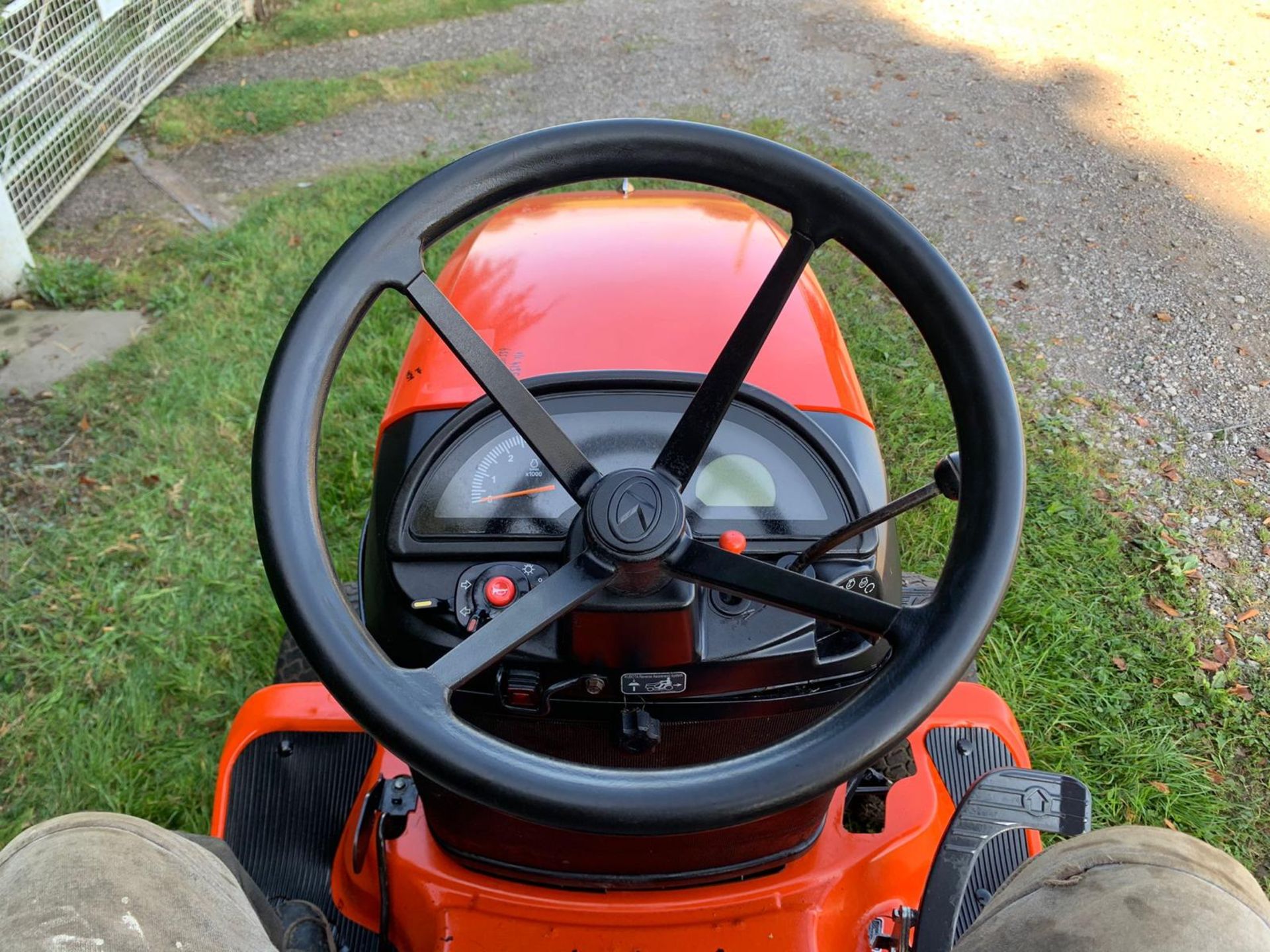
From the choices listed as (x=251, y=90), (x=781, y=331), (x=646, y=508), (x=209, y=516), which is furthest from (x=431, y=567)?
(x=251, y=90)

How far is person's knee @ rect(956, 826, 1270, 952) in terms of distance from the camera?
3.00ft

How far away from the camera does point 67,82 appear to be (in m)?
4.34

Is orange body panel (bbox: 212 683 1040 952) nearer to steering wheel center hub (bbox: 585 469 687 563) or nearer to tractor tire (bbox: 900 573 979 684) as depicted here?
tractor tire (bbox: 900 573 979 684)

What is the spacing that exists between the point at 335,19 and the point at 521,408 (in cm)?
628

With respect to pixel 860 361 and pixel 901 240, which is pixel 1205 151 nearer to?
pixel 860 361

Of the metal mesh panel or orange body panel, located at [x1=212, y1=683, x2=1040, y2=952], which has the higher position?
the metal mesh panel

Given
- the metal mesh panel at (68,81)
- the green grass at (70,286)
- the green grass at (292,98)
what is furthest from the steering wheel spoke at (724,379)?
the green grass at (292,98)

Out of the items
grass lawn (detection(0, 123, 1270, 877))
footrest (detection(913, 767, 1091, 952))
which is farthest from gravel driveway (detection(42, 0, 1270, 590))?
footrest (detection(913, 767, 1091, 952))

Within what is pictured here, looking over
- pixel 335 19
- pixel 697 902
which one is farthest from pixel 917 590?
pixel 335 19

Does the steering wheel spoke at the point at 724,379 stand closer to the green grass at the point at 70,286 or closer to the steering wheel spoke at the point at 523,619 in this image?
the steering wheel spoke at the point at 523,619

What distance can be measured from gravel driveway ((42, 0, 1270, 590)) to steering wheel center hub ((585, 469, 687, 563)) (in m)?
2.35

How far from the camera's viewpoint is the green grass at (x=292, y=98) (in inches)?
194

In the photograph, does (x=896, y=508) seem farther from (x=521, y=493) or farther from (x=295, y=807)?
(x=295, y=807)

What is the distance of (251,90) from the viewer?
522cm
